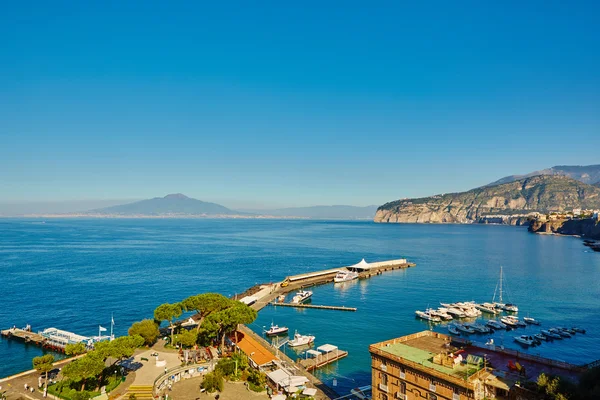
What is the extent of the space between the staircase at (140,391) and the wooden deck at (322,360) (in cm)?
1933

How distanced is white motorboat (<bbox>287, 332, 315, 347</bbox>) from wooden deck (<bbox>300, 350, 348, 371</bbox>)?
6017mm

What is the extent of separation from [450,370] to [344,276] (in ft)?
280

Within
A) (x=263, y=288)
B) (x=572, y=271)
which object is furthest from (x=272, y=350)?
(x=572, y=271)

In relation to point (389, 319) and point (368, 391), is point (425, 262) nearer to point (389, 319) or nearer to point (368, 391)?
point (389, 319)

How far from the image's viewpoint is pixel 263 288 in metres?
94.6

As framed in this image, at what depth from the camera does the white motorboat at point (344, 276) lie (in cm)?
11094

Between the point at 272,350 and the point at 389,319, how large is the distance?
2888cm

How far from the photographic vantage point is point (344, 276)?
4437 inches

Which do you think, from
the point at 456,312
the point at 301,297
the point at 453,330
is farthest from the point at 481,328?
the point at 301,297

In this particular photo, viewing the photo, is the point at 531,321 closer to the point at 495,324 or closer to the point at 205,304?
the point at 495,324

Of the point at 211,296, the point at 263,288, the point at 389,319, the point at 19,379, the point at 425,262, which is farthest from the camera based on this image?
the point at 425,262

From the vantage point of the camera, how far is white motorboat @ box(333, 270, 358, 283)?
111 meters

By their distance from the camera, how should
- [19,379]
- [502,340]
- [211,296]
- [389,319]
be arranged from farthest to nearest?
[389,319] < [502,340] < [211,296] < [19,379]

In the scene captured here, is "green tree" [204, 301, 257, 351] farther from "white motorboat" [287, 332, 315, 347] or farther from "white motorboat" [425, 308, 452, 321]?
"white motorboat" [425, 308, 452, 321]
